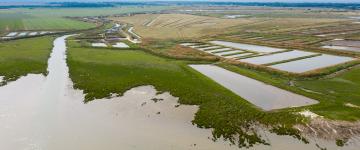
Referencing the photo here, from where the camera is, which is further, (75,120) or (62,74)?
(62,74)

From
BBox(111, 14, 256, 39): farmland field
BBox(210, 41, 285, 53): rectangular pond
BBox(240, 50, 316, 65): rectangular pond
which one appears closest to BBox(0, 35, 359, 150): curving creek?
BBox(240, 50, 316, 65): rectangular pond

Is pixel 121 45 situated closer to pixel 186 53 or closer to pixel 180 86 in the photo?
pixel 186 53

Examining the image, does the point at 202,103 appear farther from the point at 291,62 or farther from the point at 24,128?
the point at 291,62

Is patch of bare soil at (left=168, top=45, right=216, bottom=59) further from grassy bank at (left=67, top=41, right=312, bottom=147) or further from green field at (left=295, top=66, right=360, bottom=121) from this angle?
green field at (left=295, top=66, right=360, bottom=121)

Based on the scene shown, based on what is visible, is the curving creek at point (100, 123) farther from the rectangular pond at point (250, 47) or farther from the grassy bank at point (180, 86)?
the rectangular pond at point (250, 47)

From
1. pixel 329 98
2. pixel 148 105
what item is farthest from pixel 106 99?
pixel 329 98

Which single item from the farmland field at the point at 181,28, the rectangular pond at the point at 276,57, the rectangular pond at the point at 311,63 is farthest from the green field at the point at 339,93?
the farmland field at the point at 181,28
